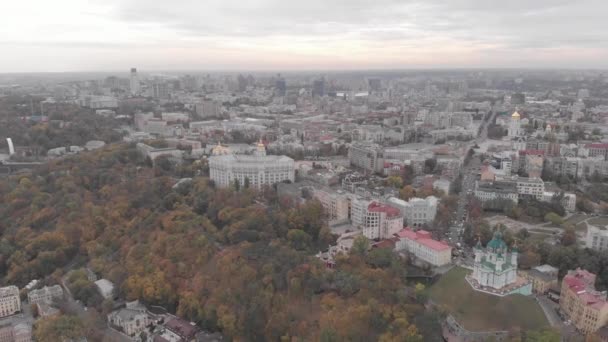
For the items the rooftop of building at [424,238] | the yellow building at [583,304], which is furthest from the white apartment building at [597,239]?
the rooftop of building at [424,238]

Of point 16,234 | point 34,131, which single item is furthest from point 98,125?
point 16,234

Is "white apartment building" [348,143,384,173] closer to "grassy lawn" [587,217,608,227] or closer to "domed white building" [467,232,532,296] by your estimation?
"grassy lawn" [587,217,608,227]

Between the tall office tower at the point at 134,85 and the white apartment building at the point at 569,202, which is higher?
the tall office tower at the point at 134,85

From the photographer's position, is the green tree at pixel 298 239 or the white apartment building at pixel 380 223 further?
the white apartment building at pixel 380 223

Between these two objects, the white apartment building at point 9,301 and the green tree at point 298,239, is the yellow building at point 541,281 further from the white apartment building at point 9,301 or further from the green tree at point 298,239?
the white apartment building at point 9,301

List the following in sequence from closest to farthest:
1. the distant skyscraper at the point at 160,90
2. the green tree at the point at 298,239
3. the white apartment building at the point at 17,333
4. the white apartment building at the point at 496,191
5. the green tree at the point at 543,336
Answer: the green tree at the point at 543,336 < the white apartment building at the point at 17,333 < the green tree at the point at 298,239 < the white apartment building at the point at 496,191 < the distant skyscraper at the point at 160,90

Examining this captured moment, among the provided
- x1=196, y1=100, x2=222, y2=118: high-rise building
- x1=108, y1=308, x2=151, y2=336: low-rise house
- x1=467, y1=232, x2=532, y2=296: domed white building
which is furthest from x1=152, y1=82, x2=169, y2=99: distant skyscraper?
x1=467, y1=232, x2=532, y2=296: domed white building
